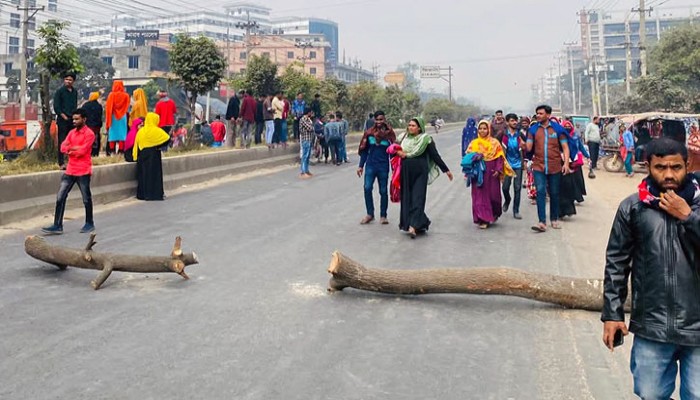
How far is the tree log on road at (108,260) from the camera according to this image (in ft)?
20.3

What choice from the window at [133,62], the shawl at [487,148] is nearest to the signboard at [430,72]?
the window at [133,62]

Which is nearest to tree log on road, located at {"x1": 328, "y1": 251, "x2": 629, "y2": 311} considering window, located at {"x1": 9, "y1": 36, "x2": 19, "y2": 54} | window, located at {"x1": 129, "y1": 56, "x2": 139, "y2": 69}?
window, located at {"x1": 129, "y1": 56, "x2": 139, "y2": 69}

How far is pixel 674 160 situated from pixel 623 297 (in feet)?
2.23

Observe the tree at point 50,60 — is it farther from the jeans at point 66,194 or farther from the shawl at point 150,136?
the jeans at point 66,194

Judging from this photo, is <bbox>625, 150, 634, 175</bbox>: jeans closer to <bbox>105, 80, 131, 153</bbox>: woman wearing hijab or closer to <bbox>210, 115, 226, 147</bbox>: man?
<bbox>210, 115, 226, 147</bbox>: man

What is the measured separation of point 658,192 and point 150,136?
10.9 meters

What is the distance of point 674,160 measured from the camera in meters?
2.93

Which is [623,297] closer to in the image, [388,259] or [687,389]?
[687,389]

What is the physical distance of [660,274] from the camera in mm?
2920

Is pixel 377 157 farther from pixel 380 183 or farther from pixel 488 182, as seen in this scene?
pixel 488 182

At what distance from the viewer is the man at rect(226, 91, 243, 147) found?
61.9 feet

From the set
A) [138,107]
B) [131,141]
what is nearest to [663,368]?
[131,141]

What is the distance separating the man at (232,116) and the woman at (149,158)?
20.7ft

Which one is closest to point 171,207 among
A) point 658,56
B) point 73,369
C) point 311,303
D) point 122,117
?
point 122,117
